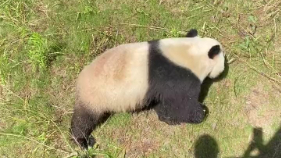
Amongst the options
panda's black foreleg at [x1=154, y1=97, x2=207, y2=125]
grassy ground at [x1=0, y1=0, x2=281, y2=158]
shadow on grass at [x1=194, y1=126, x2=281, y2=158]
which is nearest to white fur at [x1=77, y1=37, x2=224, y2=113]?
panda's black foreleg at [x1=154, y1=97, x2=207, y2=125]

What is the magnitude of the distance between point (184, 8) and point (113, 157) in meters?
1.99

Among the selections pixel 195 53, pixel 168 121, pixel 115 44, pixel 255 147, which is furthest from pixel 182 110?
pixel 115 44

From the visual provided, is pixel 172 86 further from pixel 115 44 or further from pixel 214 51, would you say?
pixel 115 44

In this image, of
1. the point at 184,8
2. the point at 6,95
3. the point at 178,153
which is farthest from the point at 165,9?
the point at 6,95

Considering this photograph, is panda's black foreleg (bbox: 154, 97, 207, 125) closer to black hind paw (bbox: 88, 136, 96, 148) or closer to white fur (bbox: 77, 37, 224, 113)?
white fur (bbox: 77, 37, 224, 113)

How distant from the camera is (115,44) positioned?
461 cm

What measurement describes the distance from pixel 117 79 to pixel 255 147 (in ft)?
5.57

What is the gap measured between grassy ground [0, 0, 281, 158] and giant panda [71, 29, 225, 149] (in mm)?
505

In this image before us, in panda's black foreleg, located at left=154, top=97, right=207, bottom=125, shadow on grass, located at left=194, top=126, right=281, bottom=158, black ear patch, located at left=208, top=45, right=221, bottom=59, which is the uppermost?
black ear patch, located at left=208, top=45, right=221, bottom=59

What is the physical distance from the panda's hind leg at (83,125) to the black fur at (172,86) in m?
0.61

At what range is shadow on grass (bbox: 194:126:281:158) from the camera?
162 inches

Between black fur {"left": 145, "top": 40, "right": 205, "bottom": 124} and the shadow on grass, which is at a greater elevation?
black fur {"left": 145, "top": 40, "right": 205, "bottom": 124}

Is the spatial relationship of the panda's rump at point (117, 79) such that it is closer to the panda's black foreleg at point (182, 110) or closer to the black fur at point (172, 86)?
the black fur at point (172, 86)

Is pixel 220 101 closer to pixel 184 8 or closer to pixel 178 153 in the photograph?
pixel 178 153
